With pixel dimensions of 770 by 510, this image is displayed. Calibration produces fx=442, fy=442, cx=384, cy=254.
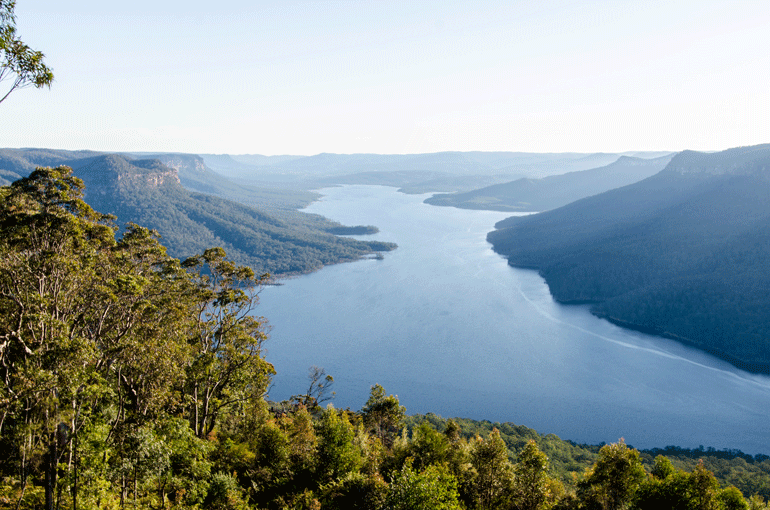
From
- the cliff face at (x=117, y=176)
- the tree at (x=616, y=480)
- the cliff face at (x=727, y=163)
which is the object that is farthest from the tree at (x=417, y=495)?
the cliff face at (x=117, y=176)

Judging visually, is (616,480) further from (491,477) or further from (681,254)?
(681,254)

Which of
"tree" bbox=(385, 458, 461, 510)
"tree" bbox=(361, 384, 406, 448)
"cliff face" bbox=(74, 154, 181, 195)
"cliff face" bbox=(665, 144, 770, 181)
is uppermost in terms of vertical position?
"cliff face" bbox=(665, 144, 770, 181)

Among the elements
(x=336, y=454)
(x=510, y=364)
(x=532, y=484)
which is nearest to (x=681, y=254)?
(x=510, y=364)

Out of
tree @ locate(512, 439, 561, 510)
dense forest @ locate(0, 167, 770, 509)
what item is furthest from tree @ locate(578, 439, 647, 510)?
tree @ locate(512, 439, 561, 510)

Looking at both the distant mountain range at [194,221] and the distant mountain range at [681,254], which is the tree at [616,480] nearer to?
the distant mountain range at [681,254]

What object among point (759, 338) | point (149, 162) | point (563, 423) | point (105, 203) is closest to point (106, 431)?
point (563, 423)

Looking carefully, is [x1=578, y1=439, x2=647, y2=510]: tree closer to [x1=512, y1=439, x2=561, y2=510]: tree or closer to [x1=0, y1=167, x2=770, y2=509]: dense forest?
[x1=0, y1=167, x2=770, y2=509]: dense forest
